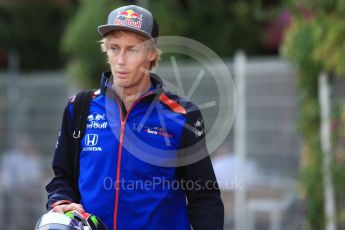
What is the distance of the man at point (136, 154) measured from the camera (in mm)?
4559

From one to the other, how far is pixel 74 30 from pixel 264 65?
3.99 meters

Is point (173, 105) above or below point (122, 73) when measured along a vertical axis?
below

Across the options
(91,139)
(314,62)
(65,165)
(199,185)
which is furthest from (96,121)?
(314,62)

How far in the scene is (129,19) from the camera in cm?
459

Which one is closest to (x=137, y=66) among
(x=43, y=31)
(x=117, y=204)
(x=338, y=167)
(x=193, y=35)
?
(x=117, y=204)

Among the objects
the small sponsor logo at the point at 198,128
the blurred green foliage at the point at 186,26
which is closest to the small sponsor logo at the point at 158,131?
the small sponsor logo at the point at 198,128

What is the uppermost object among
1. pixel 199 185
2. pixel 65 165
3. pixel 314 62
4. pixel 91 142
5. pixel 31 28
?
pixel 31 28

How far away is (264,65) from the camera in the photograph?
10.1 meters

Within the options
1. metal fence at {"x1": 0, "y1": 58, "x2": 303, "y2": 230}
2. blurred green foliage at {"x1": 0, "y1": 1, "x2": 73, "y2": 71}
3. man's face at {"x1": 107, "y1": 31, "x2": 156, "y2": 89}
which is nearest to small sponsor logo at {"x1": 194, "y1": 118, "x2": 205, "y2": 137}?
man's face at {"x1": 107, "y1": 31, "x2": 156, "y2": 89}

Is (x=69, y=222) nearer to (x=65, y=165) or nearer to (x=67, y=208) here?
(x=67, y=208)

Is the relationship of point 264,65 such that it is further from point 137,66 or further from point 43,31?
point 43,31

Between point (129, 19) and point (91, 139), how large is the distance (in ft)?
2.22

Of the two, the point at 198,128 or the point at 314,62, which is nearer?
the point at 198,128

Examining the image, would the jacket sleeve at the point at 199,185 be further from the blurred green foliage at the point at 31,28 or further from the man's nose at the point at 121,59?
the blurred green foliage at the point at 31,28
